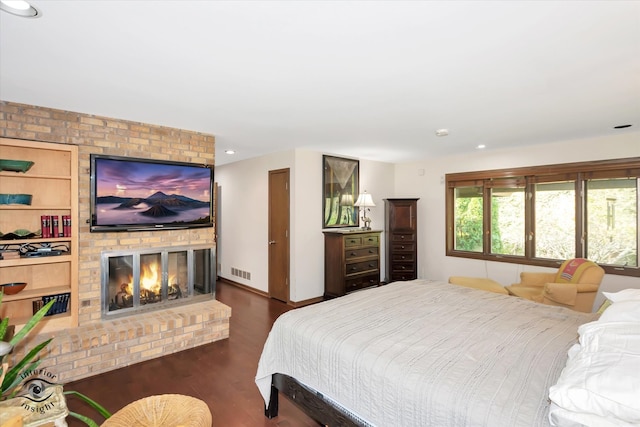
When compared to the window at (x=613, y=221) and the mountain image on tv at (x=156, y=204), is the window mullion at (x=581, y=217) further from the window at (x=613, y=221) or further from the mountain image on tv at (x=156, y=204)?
the mountain image on tv at (x=156, y=204)

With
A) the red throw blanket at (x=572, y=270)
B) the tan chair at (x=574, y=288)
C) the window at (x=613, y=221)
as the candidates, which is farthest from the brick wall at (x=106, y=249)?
the window at (x=613, y=221)

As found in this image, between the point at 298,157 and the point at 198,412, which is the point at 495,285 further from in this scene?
the point at 198,412

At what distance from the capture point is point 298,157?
4.97m

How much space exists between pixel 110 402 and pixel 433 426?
2470 mm

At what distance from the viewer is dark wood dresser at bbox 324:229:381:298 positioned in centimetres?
496

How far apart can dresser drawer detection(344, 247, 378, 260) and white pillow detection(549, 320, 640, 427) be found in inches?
149

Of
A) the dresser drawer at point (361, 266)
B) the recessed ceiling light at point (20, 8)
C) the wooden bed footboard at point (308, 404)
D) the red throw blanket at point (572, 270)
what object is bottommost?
the wooden bed footboard at point (308, 404)

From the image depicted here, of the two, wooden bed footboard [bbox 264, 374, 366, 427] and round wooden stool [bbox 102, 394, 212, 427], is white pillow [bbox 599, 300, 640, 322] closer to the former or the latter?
wooden bed footboard [bbox 264, 374, 366, 427]

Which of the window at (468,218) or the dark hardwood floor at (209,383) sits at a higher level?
the window at (468,218)

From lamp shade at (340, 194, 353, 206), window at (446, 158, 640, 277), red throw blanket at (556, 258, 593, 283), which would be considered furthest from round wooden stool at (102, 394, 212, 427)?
window at (446, 158, 640, 277)

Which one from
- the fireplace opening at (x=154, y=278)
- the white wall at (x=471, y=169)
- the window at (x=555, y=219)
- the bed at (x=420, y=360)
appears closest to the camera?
the bed at (x=420, y=360)

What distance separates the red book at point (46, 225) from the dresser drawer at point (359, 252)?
3.60 meters

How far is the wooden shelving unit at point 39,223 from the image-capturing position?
3.01 meters

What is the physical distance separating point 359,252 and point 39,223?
13.3 ft
